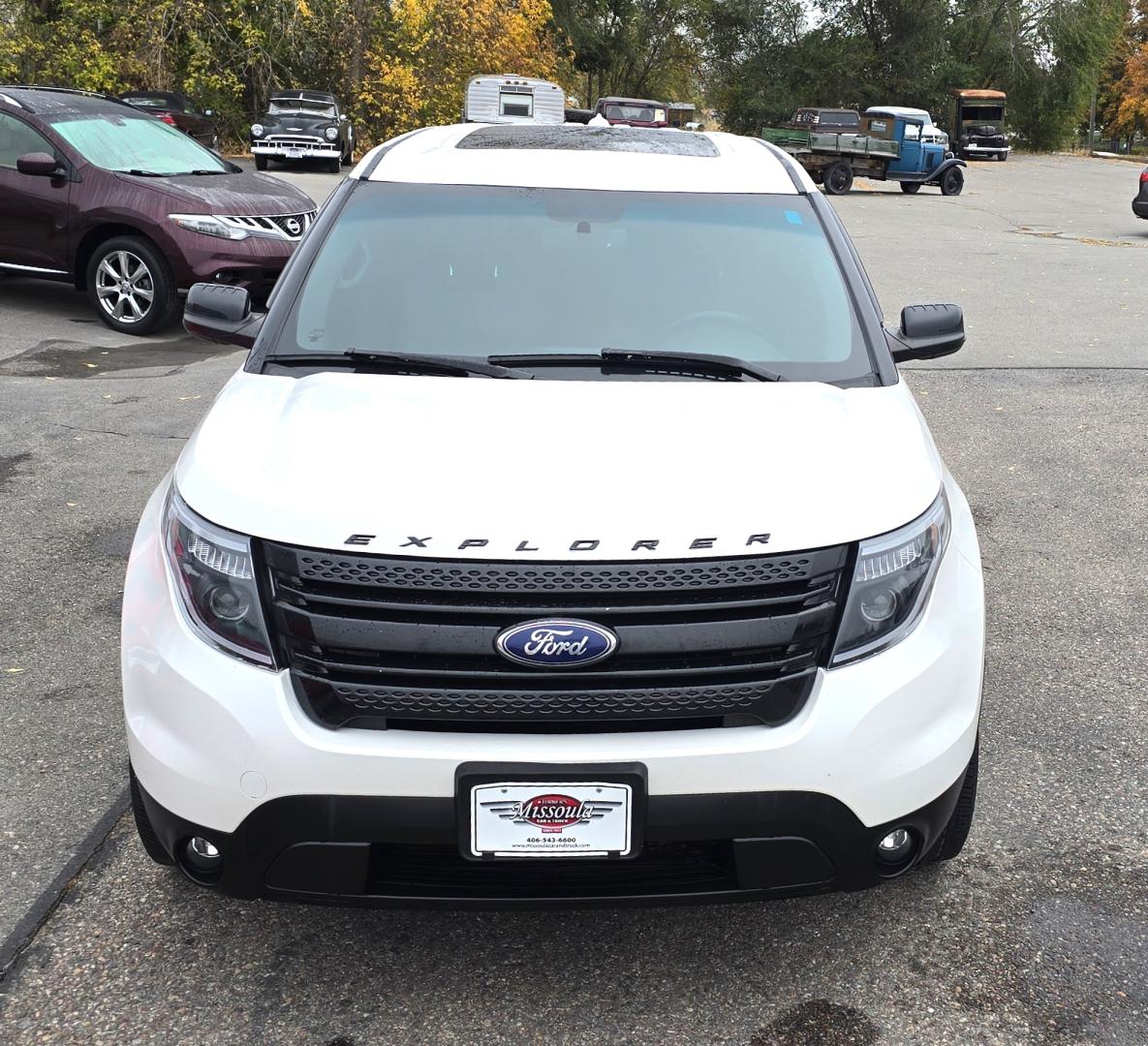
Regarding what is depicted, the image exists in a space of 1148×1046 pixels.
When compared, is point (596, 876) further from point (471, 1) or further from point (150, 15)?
point (471, 1)

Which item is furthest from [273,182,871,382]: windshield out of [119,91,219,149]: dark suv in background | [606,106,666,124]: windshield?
[606,106,666,124]: windshield

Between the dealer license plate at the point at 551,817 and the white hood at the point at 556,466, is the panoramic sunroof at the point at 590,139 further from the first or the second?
the dealer license plate at the point at 551,817

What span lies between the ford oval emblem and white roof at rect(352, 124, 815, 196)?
193 cm

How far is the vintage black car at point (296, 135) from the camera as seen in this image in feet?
97.4

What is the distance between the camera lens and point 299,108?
30938mm

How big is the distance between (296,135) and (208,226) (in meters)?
21.3

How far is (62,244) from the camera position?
1036 cm

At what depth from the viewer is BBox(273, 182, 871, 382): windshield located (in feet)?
11.5

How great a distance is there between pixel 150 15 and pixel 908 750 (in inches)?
1316

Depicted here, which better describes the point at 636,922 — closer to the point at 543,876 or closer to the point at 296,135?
the point at 543,876

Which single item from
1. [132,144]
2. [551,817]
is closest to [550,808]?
[551,817]

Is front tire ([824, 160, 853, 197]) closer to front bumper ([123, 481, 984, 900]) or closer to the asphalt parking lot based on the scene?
the asphalt parking lot

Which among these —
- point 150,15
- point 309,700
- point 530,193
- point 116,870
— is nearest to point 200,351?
point 530,193

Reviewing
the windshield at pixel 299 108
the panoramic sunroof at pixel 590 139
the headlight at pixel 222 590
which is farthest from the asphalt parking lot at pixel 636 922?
the windshield at pixel 299 108
